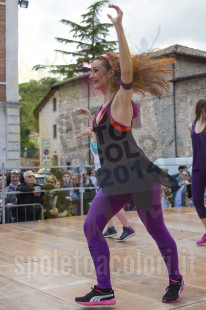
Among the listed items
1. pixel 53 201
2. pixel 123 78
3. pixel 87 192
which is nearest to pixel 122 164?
pixel 123 78

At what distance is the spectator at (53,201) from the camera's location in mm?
7926

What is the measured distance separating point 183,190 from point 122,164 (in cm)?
722

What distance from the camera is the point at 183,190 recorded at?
383 inches

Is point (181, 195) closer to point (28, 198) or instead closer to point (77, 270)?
point (28, 198)

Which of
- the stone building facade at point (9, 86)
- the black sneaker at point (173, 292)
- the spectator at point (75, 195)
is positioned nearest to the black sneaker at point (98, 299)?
the black sneaker at point (173, 292)

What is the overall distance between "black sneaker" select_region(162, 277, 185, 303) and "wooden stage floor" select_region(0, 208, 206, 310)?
0.05m

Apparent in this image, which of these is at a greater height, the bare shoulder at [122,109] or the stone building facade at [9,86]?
the stone building facade at [9,86]

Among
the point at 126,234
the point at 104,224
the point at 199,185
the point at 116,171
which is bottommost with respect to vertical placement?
the point at 126,234

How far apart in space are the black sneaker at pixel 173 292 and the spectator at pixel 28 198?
5009 millimetres

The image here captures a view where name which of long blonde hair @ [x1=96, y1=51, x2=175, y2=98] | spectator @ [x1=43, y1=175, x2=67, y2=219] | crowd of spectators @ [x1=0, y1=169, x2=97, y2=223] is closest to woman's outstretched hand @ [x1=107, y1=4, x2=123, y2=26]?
long blonde hair @ [x1=96, y1=51, x2=175, y2=98]

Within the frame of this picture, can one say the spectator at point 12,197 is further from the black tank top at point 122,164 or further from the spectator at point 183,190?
the black tank top at point 122,164

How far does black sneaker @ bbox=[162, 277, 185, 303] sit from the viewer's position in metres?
2.93

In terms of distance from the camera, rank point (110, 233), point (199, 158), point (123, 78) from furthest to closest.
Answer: point (110, 233) → point (199, 158) → point (123, 78)

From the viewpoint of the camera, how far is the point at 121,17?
2508 mm
